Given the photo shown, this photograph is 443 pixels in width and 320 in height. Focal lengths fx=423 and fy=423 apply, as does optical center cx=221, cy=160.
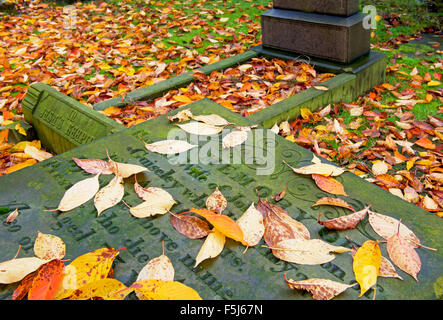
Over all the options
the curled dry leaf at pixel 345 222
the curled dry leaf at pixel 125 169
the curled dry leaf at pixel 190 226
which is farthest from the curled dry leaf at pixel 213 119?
the curled dry leaf at pixel 345 222

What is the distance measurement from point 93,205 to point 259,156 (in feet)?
2.30

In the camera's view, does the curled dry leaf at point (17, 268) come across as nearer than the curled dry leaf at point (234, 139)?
Yes

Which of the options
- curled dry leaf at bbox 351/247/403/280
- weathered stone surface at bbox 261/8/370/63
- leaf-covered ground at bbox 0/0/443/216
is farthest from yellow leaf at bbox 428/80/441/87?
curled dry leaf at bbox 351/247/403/280

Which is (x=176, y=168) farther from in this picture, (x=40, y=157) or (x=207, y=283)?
(x=40, y=157)

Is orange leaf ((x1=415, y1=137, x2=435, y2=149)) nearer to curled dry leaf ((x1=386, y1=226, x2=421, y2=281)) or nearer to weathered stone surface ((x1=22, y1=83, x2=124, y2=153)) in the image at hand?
curled dry leaf ((x1=386, y1=226, x2=421, y2=281))

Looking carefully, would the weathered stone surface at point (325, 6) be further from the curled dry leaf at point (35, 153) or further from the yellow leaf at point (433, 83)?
the curled dry leaf at point (35, 153)

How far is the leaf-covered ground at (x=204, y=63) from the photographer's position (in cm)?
251

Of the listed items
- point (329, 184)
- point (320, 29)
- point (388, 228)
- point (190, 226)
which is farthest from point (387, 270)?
point (320, 29)

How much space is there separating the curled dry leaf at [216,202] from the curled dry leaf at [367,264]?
1.61 feet

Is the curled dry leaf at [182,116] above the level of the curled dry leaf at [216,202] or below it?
above

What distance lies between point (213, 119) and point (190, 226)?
75 centimetres

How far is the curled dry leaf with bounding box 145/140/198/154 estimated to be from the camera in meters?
1.88

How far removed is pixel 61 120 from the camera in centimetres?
266

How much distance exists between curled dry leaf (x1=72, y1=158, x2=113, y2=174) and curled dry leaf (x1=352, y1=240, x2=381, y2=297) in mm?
1015
